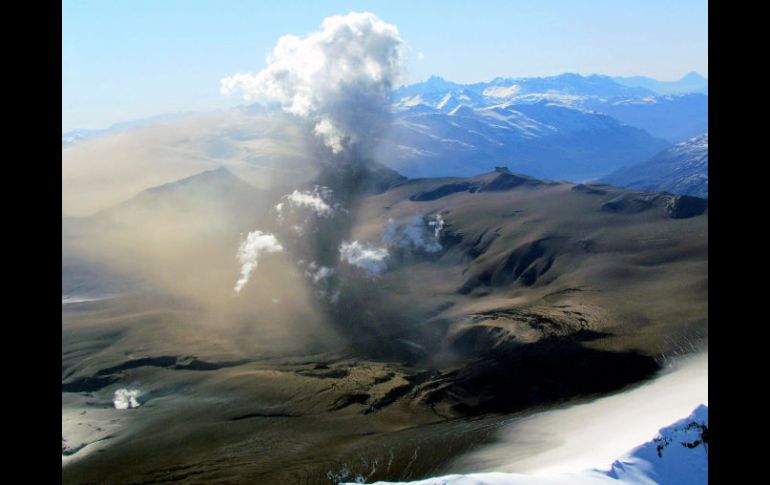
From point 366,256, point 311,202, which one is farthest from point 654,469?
point 311,202

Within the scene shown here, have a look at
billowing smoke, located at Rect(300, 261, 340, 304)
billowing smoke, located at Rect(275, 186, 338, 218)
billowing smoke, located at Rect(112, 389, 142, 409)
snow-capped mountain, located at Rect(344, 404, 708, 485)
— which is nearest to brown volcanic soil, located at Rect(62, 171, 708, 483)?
billowing smoke, located at Rect(112, 389, 142, 409)

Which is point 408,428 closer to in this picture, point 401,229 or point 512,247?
point 512,247

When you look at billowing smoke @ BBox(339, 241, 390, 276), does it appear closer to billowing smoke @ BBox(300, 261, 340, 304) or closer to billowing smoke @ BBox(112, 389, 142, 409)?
billowing smoke @ BBox(300, 261, 340, 304)

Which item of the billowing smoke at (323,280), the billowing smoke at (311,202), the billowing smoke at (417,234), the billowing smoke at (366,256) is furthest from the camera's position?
the billowing smoke at (311,202)

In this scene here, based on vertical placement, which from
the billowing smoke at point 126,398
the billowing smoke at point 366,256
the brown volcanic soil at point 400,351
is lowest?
the billowing smoke at point 126,398

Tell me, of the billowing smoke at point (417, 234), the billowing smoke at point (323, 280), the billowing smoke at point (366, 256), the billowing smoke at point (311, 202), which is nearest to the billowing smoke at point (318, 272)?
the billowing smoke at point (323, 280)

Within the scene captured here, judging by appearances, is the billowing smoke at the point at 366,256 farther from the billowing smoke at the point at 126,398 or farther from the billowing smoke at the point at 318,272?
the billowing smoke at the point at 126,398
